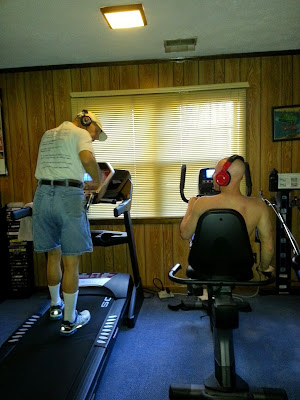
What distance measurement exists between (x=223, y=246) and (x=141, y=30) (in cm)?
203

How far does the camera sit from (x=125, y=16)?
2.33 meters

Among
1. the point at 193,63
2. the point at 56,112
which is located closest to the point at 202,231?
the point at 193,63

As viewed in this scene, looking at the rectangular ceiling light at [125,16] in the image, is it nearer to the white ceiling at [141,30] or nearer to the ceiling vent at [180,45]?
the white ceiling at [141,30]

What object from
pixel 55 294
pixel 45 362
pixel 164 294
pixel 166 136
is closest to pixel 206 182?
pixel 166 136

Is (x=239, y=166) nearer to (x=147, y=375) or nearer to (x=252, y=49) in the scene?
(x=147, y=375)

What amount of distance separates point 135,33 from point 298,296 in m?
3.01

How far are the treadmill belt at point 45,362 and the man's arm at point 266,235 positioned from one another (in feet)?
4.20

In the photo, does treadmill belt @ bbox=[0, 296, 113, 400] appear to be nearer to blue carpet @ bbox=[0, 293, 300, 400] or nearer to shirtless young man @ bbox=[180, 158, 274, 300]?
blue carpet @ bbox=[0, 293, 300, 400]

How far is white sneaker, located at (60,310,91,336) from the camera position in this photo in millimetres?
2189

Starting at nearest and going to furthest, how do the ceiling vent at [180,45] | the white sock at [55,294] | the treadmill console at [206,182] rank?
the white sock at [55,294]
the treadmill console at [206,182]
the ceiling vent at [180,45]

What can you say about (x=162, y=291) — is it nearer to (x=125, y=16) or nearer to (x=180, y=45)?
(x=180, y=45)

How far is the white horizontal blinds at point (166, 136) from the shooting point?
3281 millimetres

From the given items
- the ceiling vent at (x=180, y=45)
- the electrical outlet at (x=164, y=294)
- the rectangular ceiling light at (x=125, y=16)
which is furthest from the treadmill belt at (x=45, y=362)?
the ceiling vent at (x=180, y=45)

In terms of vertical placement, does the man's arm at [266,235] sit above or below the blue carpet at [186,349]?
above
